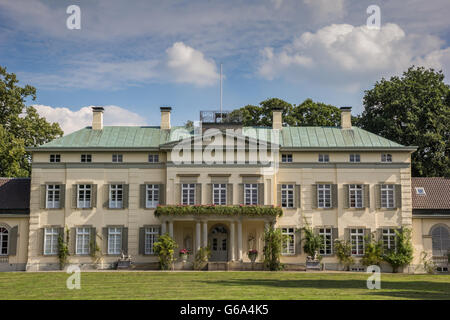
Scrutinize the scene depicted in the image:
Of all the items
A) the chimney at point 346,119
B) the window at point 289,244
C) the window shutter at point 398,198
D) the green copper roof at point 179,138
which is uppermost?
the chimney at point 346,119

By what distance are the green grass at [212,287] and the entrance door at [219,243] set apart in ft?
20.8

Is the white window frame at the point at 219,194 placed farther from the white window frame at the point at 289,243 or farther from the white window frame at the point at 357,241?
the white window frame at the point at 357,241

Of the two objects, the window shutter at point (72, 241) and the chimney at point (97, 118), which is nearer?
the window shutter at point (72, 241)

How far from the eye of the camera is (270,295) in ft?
58.5

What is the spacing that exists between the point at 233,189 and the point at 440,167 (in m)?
17.6

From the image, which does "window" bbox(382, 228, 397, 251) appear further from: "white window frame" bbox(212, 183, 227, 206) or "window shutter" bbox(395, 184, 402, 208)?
"white window frame" bbox(212, 183, 227, 206)

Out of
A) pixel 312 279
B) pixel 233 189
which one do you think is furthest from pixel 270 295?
pixel 233 189

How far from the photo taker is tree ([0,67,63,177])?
3738 cm

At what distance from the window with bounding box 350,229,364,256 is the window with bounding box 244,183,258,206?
6.11 m

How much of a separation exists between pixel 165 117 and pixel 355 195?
13004 millimetres

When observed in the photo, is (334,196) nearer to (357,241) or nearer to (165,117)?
(357,241)

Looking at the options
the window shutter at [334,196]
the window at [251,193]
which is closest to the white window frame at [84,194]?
the window at [251,193]

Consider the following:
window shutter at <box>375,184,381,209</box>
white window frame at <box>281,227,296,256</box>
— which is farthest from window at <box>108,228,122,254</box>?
window shutter at <box>375,184,381,209</box>

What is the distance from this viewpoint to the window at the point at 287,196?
32938 millimetres
